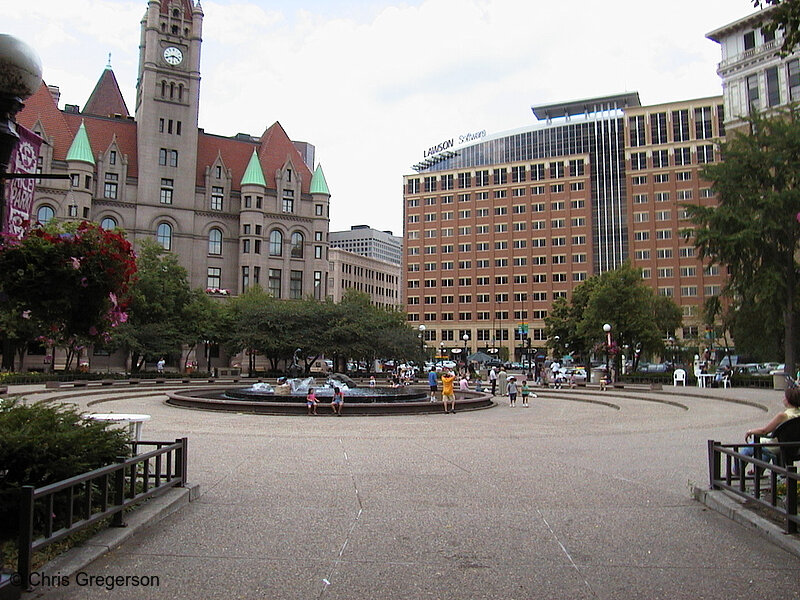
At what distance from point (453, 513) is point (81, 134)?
245ft

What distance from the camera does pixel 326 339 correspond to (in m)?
52.3

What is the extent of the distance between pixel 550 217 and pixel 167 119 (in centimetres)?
6836

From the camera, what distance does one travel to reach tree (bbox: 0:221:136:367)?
5918 millimetres

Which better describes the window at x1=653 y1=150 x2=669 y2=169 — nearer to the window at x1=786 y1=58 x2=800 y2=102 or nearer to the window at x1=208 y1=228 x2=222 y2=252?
the window at x1=786 y1=58 x2=800 y2=102

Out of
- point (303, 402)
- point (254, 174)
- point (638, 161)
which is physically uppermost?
point (638, 161)

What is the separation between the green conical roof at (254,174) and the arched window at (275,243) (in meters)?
6.31

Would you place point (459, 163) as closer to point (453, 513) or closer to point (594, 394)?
point (594, 394)

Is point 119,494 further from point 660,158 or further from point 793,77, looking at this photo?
point 660,158

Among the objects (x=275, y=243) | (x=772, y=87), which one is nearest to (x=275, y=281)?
(x=275, y=243)

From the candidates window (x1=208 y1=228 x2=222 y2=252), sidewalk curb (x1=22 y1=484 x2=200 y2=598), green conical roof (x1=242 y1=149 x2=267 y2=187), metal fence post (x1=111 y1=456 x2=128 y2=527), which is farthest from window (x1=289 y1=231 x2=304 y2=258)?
metal fence post (x1=111 y1=456 x2=128 y2=527)

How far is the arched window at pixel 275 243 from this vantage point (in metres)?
80.4

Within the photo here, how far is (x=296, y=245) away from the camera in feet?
269

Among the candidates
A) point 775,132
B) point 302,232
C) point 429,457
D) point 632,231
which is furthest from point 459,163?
point 429,457

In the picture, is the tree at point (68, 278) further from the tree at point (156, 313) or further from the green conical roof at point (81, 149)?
the green conical roof at point (81, 149)
